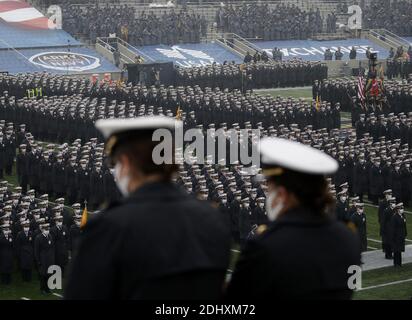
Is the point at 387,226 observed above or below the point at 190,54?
above

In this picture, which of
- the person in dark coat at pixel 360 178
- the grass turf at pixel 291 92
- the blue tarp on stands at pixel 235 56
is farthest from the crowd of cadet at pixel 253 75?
the person in dark coat at pixel 360 178

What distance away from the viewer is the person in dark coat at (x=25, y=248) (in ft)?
49.9

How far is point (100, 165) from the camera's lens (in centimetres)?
2003

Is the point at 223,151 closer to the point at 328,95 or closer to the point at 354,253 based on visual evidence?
the point at 328,95

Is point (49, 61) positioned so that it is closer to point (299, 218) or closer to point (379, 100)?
point (379, 100)

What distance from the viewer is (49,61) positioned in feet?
143

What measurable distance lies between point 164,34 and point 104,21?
2621 millimetres

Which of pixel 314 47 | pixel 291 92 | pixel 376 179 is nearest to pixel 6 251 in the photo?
pixel 376 179

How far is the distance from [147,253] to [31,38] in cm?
4333

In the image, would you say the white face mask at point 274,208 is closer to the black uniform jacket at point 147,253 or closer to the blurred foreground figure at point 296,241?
the blurred foreground figure at point 296,241

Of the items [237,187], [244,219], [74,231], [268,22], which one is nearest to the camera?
[74,231]

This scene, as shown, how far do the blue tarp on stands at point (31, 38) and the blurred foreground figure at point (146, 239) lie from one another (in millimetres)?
41756

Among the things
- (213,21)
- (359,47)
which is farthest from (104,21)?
(359,47)
